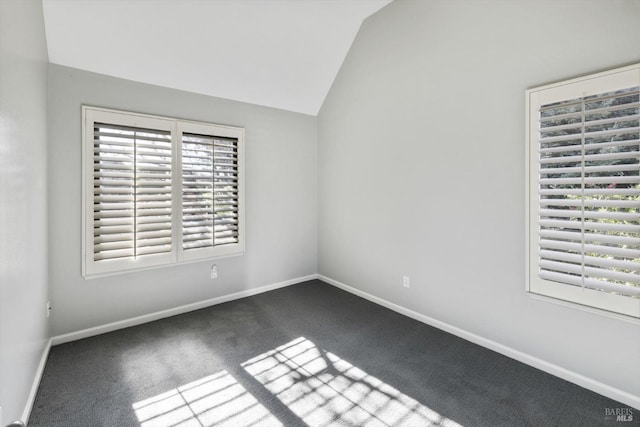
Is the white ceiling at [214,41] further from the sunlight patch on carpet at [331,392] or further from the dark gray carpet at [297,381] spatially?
the sunlight patch on carpet at [331,392]

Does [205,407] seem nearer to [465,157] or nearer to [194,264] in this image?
[194,264]

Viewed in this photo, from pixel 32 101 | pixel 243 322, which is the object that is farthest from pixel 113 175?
pixel 243 322

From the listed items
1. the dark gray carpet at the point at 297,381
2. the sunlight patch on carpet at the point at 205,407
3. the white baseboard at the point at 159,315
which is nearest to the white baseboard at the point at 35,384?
the dark gray carpet at the point at 297,381

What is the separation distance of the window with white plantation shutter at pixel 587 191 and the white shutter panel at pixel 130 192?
3.17 m

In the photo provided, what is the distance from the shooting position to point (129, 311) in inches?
116

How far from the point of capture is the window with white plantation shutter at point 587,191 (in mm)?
1793

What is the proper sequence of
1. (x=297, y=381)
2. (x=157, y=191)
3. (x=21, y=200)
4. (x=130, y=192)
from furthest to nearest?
(x=157, y=191) < (x=130, y=192) < (x=297, y=381) < (x=21, y=200)

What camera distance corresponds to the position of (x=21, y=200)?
1.67 m

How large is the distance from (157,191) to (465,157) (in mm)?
2842

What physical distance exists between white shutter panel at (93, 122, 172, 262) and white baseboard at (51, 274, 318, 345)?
0.63 metres

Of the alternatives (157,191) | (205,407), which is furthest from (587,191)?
(157,191)

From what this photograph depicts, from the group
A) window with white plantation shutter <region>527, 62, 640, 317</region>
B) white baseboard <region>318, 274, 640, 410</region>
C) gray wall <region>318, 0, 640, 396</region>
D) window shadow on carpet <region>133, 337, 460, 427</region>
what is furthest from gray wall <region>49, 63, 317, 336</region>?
window with white plantation shutter <region>527, 62, 640, 317</region>

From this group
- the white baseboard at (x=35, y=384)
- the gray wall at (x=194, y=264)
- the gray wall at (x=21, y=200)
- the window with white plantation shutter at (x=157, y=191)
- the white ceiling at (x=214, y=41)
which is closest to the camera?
the gray wall at (x=21, y=200)

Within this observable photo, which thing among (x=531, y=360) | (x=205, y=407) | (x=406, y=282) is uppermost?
(x=406, y=282)
